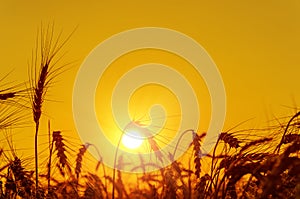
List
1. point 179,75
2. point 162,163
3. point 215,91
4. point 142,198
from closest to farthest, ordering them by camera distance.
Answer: point 142,198 < point 162,163 < point 215,91 < point 179,75

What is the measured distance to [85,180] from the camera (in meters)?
1.97

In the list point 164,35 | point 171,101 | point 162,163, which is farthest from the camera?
point 164,35

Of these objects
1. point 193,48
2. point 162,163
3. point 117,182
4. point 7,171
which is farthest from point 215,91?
point 193,48

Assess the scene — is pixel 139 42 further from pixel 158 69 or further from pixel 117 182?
pixel 117 182

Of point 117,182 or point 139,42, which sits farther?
point 139,42

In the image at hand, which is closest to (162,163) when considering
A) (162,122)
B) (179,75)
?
(162,122)

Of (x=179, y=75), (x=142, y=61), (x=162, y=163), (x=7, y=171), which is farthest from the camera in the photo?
(x=142, y=61)

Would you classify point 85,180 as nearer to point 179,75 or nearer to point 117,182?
point 117,182

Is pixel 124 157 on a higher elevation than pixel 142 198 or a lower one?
higher

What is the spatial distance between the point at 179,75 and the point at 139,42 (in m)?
0.72

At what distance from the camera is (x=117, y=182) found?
193 cm

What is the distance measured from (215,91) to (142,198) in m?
1.11

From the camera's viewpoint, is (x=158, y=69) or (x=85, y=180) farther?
(x=158, y=69)

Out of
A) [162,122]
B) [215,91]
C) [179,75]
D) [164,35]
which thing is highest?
[164,35]
